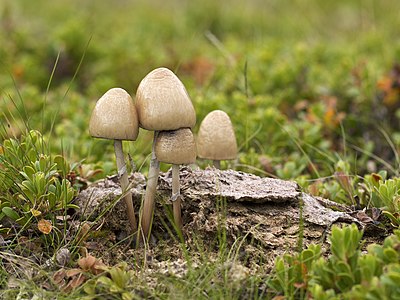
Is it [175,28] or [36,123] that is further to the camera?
[175,28]

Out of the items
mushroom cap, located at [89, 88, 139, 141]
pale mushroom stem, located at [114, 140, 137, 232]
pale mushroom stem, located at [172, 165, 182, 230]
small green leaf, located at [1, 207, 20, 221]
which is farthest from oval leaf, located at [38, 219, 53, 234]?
pale mushroom stem, located at [172, 165, 182, 230]

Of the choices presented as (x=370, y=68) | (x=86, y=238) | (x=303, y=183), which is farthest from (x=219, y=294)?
(x=370, y=68)

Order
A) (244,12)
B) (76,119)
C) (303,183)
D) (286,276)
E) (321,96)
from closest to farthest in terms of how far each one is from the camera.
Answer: (286,276), (303,183), (76,119), (321,96), (244,12)

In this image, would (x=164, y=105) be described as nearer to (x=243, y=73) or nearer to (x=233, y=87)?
(x=243, y=73)

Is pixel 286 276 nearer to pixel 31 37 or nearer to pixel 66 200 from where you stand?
pixel 66 200

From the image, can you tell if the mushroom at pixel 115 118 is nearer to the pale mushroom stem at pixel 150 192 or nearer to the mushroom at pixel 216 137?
the pale mushroom stem at pixel 150 192

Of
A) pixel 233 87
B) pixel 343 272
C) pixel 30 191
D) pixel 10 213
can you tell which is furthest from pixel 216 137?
pixel 233 87
